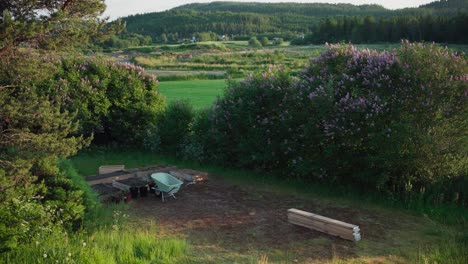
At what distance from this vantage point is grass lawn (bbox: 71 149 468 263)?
8.08 metres

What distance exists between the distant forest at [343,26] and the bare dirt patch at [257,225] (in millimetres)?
68372

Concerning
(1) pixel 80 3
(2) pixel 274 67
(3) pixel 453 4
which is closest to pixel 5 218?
(1) pixel 80 3

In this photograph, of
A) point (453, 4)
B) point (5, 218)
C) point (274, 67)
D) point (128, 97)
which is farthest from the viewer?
point (453, 4)

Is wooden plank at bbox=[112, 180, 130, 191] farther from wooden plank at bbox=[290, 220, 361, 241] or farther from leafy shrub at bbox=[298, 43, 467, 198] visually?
leafy shrub at bbox=[298, 43, 467, 198]

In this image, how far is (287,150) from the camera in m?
12.8

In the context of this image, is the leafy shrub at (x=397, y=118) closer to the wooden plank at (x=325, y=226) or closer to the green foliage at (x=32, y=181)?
the wooden plank at (x=325, y=226)

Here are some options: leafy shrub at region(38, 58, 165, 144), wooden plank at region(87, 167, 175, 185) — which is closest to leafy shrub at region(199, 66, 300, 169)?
wooden plank at region(87, 167, 175, 185)

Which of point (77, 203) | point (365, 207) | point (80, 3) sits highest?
point (80, 3)

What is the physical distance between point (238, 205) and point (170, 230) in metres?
2.16

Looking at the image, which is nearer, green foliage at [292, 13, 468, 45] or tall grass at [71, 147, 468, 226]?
tall grass at [71, 147, 468, 226]

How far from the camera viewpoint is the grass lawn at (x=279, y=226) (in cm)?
808

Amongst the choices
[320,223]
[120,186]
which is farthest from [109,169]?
[320,223]

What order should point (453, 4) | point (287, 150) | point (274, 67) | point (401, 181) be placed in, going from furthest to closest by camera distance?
1. point (453, 4)
2. point (274, 67)
3. point (287, 150)
4. point (401, 181)

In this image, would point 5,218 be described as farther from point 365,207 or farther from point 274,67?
point 274,67
